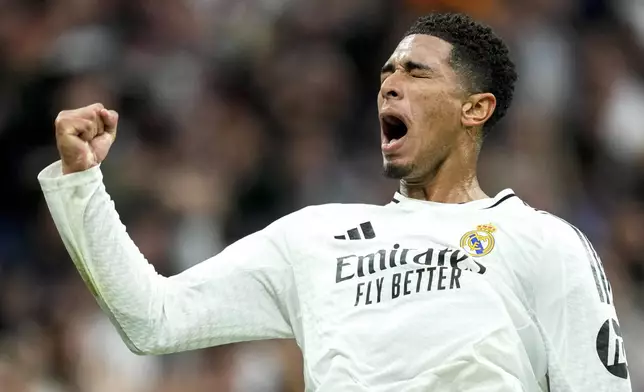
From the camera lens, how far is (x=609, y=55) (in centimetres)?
777

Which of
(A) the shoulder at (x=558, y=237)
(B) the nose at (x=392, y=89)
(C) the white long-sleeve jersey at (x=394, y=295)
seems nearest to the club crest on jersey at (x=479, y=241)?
(C) the white long-sleeve jersey at (x=394, y=295)

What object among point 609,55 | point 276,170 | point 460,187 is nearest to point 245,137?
point 276,170

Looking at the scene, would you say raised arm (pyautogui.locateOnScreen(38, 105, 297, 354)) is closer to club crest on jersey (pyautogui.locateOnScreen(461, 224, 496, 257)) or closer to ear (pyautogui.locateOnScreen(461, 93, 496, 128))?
club crest on jersey (pyautogui.locateOnScreen(461, 224, 496, 257))

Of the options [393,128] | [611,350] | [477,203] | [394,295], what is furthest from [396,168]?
[611,350]

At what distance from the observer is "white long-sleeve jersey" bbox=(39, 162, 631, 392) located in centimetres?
335

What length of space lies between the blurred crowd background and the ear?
238 centimetres

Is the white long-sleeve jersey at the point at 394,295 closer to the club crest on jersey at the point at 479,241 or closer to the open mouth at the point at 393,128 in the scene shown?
the club crest on jersey at the point at 479,241

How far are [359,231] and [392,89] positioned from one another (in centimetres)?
47

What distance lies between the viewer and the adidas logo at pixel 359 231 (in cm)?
370

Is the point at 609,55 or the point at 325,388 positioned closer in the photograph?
the point at 325,388

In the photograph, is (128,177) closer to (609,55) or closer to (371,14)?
(371,14)

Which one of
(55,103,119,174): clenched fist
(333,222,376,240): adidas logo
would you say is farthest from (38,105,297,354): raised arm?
(333,222,376,240): adidas logo

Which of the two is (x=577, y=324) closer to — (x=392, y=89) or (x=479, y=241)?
(x=479, y=241)

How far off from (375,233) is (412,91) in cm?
48
